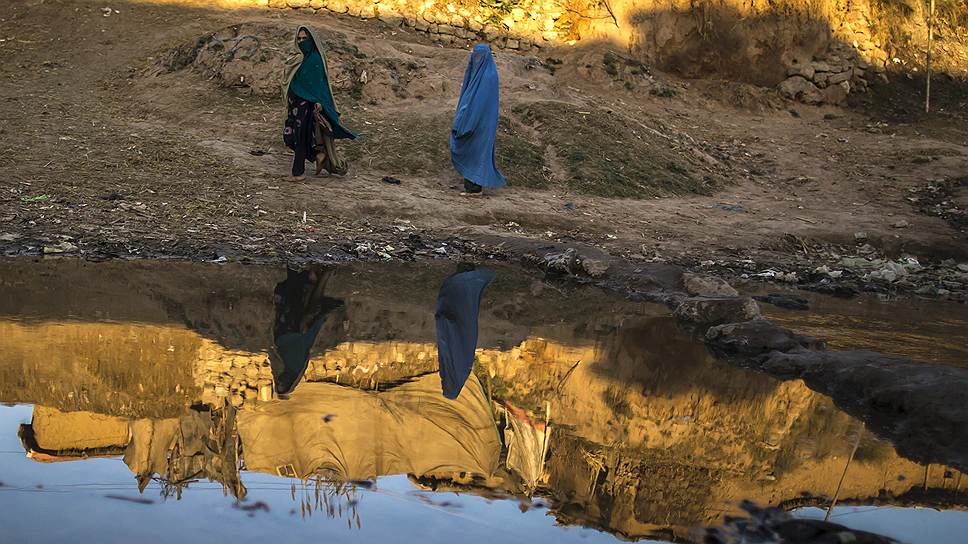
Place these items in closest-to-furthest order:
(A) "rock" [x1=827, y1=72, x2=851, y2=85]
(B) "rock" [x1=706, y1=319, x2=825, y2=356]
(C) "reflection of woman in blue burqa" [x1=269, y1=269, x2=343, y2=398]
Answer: (C) "reflection of woman in blue burqa" [x1=269, y1=269, x2=343, y2=398]
(B) "rock" [x1=706, y1=319, x2=825, y2=356]
(A) "rock" [x1=827, y1=72, x2=851, y2=85]

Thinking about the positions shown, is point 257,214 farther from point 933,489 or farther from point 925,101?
point 925,101

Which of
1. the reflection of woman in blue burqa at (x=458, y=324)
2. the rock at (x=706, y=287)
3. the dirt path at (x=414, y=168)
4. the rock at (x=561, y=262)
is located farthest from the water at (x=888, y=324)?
the reflection of woman in blue burqa at (x=458, y=324)

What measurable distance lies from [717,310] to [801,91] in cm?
1132

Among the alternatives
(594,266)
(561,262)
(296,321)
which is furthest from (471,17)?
(296,321)

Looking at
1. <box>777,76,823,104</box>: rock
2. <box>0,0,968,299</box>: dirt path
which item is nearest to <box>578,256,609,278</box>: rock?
<box>0,0,968,299</box>: dirt path

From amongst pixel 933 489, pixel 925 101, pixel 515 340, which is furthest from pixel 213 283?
pixel 925 101

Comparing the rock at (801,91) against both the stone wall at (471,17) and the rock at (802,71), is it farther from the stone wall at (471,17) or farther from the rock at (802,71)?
the stone wall at (471,17)

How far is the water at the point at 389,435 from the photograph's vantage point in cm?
372

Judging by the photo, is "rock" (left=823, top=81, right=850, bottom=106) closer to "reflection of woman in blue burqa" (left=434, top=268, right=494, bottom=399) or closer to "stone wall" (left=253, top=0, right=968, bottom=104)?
"stone wall" (left=253, top=0, right=968, bottom=104)

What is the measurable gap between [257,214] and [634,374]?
179 inches

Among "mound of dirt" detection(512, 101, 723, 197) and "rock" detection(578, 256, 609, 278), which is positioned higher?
"mound of dirt" detection(512, 101, 723, 197)

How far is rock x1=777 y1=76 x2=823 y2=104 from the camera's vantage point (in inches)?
664

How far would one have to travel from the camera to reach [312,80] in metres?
9.84

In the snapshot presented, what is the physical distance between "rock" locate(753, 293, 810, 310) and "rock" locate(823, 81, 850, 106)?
9883mm
